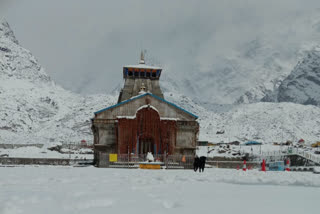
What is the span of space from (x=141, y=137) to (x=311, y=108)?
16314 cm

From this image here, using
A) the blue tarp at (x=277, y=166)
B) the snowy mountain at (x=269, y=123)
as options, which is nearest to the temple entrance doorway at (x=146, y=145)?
the blue tarp at (x=277, y=166)

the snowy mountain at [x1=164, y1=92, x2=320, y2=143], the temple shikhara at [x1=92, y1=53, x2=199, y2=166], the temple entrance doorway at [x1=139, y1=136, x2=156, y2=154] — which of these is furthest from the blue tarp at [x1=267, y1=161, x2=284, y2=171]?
the snowy mountain at [x1=164, y1=92, x2=320, y2=143]

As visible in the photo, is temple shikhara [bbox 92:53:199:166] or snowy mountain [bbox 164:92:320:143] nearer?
temple shikhara [bbox 92:53:199:166]

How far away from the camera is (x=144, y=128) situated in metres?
37.4

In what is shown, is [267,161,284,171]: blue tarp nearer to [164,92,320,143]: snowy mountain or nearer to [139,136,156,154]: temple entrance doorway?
[139,136,156,154]: temple entrance doorway

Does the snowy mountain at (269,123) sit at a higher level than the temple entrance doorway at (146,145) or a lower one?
higher

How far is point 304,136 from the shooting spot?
15000 cm

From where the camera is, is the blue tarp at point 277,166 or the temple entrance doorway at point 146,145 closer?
the blue tarp at point 277,166

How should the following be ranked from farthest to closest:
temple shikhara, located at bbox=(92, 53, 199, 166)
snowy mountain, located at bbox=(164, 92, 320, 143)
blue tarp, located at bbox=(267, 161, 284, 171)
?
1. snowy mountain, located at bbox=(164, 92, 320, 143)
2. temple shikhara, located at bbox=(92, 53, 199, 166)
3. blue tarp, located at bbox=(267, 161, 284, 171)

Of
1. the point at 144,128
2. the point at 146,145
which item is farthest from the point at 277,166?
the point at 144,128

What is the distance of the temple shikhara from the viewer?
3681cm

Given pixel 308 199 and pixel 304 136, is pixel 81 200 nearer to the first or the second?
pixel 308 199

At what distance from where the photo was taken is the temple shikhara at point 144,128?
36812 mm

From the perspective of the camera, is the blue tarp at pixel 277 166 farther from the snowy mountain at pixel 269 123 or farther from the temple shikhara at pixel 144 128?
the snowy mountain at pixel 269 123
